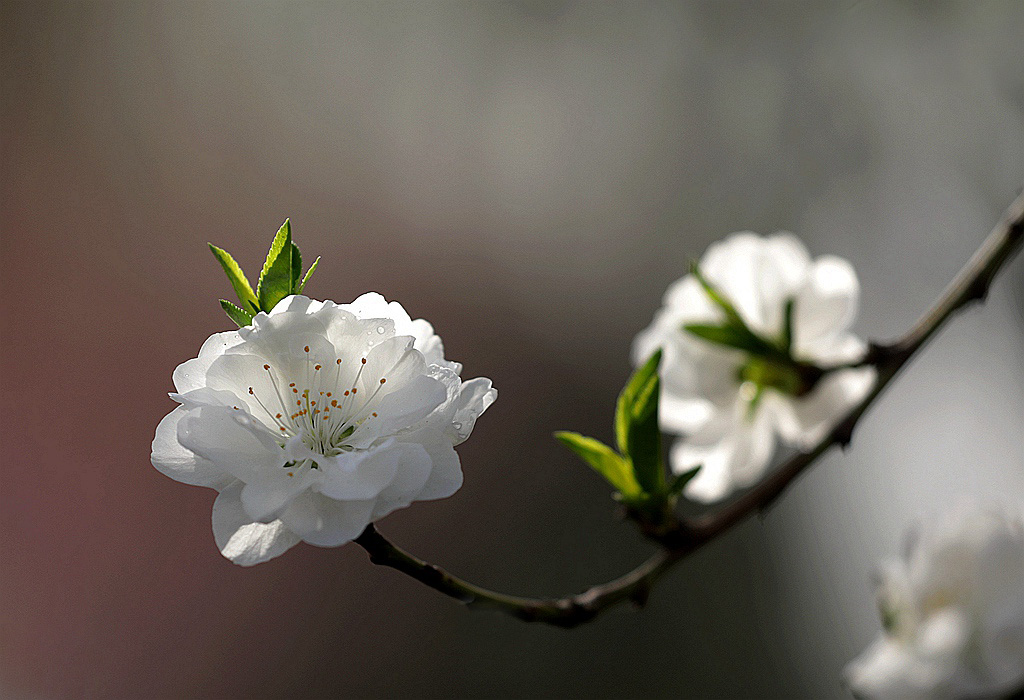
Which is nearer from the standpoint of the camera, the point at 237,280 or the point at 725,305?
the point at 237,280

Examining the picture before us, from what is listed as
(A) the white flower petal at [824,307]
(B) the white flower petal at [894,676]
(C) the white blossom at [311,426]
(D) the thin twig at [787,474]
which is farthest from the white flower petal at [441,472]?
(A) the white flower petal at [824,307]

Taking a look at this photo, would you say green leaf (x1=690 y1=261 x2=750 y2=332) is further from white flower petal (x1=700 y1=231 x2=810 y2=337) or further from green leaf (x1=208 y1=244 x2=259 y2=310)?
green leaf (x1=208 y1=244 x2=259 y2=310)

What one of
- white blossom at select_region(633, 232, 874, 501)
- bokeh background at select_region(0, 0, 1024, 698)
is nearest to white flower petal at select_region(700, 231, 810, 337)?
white blossom at select_region(633, 232, 874, 501)

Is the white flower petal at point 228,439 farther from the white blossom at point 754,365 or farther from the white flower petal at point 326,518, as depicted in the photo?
the white blossom at point 754,365

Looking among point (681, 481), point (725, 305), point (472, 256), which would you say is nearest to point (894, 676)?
point (681, 481)

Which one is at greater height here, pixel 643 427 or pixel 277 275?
pixel 277 275

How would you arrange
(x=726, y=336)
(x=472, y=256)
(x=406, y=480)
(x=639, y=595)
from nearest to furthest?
(x=406, y=480) → (x=639, y=595) → (x=726, y=336) → (x=472, y=256)

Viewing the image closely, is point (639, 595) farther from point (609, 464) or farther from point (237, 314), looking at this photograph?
point (237, 314)
